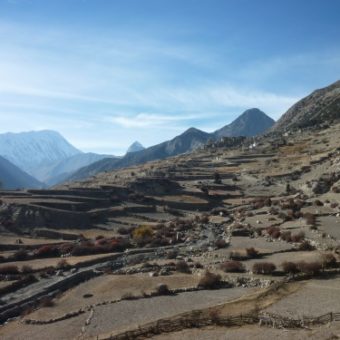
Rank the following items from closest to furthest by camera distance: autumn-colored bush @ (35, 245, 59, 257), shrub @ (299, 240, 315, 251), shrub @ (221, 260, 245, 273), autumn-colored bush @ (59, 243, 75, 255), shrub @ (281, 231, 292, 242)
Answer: shrub @ (221, 260, 245, 273), shrub @ (299, 240, 315, 251), shrub @ (281, 231, 292, 242), autumn-colored bush @ (35, 245, 59, 257), autumn-colored bush @ (59, 243, 75, 255)

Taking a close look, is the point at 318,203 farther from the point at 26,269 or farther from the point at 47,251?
the point at 26,269

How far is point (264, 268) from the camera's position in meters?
46.2

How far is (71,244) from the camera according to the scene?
67562 mm

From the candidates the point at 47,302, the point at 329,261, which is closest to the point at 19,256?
the point at 47,302

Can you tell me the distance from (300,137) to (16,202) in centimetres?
11871

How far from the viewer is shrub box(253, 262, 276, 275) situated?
45969 millimetres

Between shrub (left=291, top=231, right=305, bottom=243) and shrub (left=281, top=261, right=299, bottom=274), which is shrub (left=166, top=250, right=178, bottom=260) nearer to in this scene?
shrub (left=291, top=231, right=305, bottom=243)

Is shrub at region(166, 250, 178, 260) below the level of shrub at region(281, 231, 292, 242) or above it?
below

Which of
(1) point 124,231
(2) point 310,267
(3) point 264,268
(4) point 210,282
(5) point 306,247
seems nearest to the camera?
(4) point 210,282

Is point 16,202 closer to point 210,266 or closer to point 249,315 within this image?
point 210,266

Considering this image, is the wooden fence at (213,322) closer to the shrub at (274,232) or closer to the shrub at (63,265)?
the shrub at (63,265)

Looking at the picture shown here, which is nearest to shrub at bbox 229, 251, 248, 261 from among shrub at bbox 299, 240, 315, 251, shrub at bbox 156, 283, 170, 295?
shrub at bbox 299, 240, 315, 251

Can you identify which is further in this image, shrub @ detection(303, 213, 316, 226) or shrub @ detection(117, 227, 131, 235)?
shrub @ detection(117, 227, 131, 235)

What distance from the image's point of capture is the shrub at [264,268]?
151 feet
